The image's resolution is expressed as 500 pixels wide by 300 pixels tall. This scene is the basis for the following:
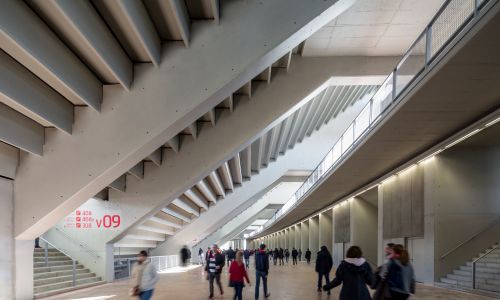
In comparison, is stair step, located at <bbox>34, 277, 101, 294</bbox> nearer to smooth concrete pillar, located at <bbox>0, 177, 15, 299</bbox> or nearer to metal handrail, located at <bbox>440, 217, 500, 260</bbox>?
smooth concrete pillar, located at <bbox>0, 177, 15, 299</bbox>

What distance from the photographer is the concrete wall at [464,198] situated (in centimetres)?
1548

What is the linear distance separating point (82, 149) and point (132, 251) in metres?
21.6

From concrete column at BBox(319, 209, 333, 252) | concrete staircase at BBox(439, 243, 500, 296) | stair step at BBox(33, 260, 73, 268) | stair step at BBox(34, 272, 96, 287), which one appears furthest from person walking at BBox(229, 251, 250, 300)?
concrete column at BBox(319, 209, 333, 252)

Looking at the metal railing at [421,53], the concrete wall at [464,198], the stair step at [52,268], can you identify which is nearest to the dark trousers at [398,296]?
the metal railing at [421,53]

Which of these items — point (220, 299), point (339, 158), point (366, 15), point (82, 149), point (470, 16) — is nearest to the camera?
point (470, 16)

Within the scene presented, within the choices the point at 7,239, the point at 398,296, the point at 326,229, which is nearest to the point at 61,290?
the point at 7,239

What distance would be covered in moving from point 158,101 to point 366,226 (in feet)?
67.7

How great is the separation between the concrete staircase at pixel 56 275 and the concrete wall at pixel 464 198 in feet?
41.0

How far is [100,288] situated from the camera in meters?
16.4

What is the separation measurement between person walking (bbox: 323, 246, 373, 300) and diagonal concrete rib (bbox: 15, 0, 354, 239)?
15.1 ft

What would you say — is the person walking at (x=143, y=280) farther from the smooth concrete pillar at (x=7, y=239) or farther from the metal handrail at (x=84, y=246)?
the metal handrail at (x=84, y=246)

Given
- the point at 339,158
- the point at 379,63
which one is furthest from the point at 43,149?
the point at 339,158

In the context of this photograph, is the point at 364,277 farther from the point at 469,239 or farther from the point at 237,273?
the point at 469,239

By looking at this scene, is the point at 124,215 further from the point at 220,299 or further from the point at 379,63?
the point at 379,63
